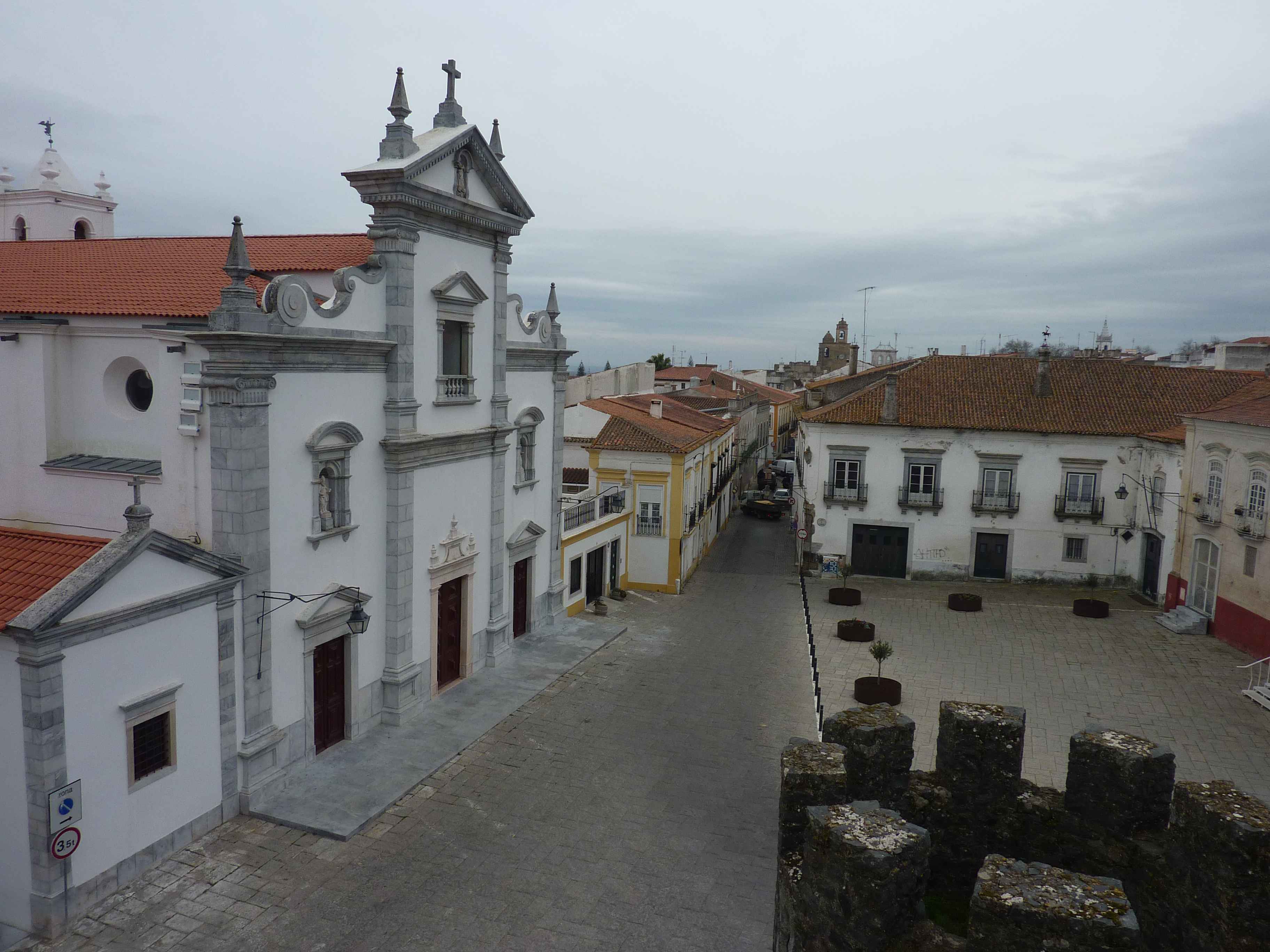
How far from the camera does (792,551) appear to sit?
41.4 m

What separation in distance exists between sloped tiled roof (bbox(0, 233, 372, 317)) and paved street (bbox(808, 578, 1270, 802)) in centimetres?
1595

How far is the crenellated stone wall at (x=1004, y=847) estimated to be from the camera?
6273 mm

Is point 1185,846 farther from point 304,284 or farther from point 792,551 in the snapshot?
point 792,551

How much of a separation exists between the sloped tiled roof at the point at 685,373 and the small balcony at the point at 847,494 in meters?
41.4

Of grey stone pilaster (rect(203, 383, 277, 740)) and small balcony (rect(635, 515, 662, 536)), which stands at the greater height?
grey stone pilaster (rect(203, 383, 277, 740))

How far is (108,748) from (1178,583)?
30909mm

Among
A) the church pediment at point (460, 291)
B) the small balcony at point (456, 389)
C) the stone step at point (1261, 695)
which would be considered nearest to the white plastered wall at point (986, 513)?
the stone step at point (1261, 695)

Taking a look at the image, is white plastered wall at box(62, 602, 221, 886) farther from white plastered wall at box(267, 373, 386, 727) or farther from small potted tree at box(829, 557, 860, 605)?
small potted tree at box(829, 557, 860, 605)

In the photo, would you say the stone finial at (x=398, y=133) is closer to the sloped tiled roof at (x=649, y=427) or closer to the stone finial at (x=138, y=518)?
the stone finial at (x=138, y=518)

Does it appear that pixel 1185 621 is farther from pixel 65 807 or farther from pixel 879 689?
pixel 65 807

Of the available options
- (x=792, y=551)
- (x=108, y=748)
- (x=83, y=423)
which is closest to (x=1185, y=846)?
(x=108, y=748)

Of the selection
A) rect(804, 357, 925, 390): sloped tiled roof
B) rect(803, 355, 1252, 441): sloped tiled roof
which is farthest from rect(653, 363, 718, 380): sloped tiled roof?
rect(803, 355, 1252, 441): sloped tiled roof

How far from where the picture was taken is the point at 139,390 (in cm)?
1580

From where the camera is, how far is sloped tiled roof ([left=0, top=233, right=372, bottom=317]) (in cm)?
1534
